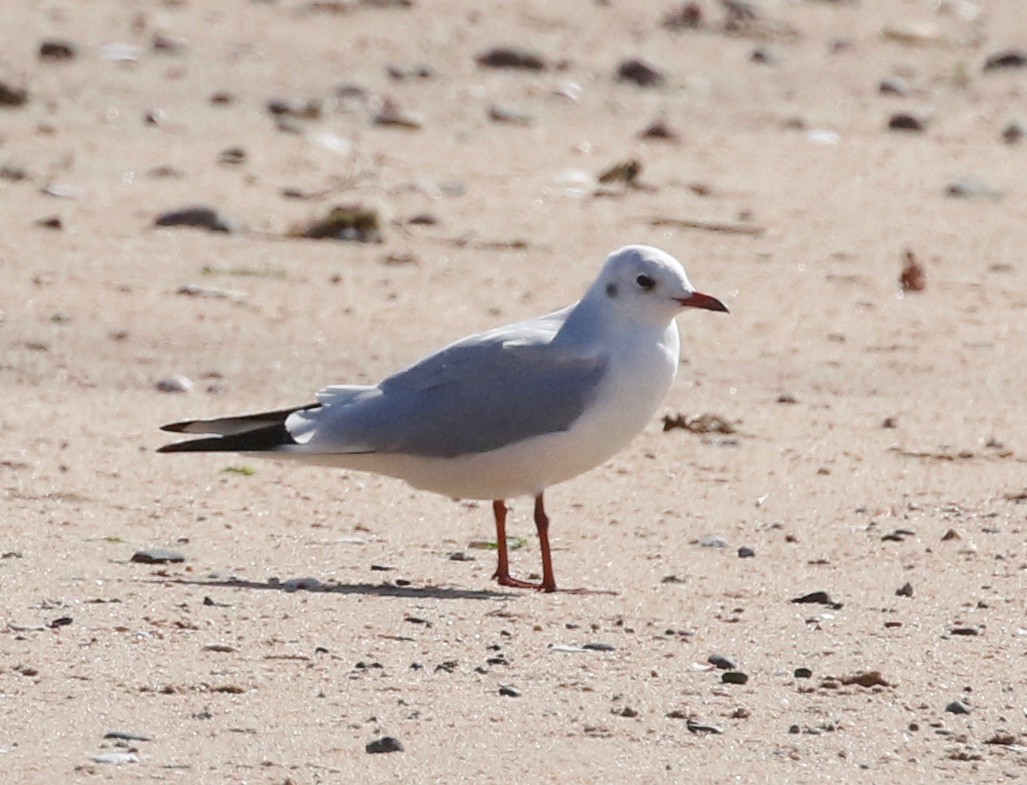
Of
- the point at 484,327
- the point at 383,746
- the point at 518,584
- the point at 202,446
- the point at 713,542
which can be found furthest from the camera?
the point at 484,327

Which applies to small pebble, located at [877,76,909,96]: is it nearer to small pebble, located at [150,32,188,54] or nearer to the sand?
the sand

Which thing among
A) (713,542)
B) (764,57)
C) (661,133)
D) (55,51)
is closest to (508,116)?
(661,133)

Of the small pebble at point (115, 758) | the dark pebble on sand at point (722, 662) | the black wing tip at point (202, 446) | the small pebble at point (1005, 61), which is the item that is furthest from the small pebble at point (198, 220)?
the small pebble at point (1005, 61)

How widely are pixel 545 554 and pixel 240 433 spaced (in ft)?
2.83

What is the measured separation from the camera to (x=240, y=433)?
624 centimetres

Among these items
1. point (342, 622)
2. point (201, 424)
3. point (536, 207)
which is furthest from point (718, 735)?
point (536, 207)

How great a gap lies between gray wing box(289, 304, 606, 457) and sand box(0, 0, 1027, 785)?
1.15 feet

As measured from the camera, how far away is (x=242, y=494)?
23.6ft

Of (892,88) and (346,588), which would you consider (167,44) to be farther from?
(346,588)

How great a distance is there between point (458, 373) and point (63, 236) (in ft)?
16.2

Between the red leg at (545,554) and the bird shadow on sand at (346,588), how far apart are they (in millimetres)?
104

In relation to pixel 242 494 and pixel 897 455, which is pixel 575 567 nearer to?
pixel 242 494

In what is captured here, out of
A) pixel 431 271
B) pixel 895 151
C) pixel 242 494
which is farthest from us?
pixel 895 151

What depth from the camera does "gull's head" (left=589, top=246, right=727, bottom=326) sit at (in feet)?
20.7
